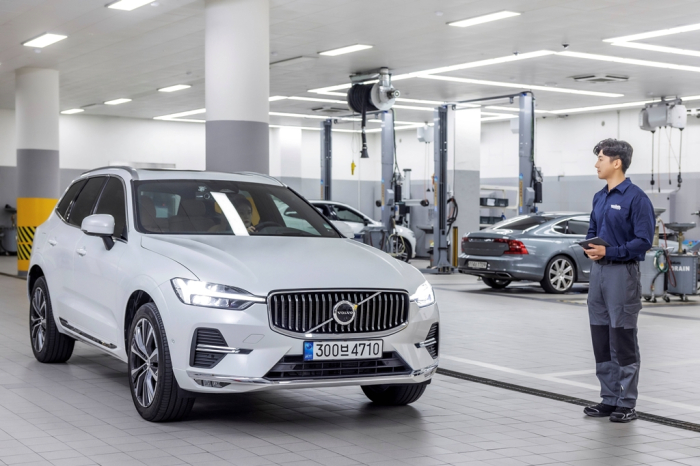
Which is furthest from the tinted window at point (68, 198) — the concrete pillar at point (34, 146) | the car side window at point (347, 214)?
the car side window at point (347, 214)

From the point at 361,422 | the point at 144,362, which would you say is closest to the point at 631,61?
the point at 361,422

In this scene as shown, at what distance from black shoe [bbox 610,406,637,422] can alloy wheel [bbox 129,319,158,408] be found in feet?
9.51

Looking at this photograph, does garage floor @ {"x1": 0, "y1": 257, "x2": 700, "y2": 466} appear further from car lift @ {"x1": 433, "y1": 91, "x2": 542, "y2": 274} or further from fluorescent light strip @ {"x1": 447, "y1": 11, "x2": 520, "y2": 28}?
car lift @ {"x1": 433, "y1": 91, "x2": 542, "y2": 274}

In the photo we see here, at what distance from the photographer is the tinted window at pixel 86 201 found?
692 cm

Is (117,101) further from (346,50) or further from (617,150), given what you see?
(617,150)

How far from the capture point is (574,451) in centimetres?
486

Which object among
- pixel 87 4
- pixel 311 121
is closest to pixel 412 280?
pixel 87 4

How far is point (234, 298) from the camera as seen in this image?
4.91 meters

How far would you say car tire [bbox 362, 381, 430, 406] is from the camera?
588 cm

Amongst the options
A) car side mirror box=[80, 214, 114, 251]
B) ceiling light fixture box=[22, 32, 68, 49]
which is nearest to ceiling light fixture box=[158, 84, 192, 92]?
ceiling light fixture box=[22, 32, 68, 49]

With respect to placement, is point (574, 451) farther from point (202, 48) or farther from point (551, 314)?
point (202, 48)

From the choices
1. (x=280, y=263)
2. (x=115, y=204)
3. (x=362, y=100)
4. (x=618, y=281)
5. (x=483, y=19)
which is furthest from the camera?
(x=362, y=100)

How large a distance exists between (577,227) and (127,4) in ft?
27.5

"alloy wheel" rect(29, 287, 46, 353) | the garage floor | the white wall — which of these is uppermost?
the white wall
